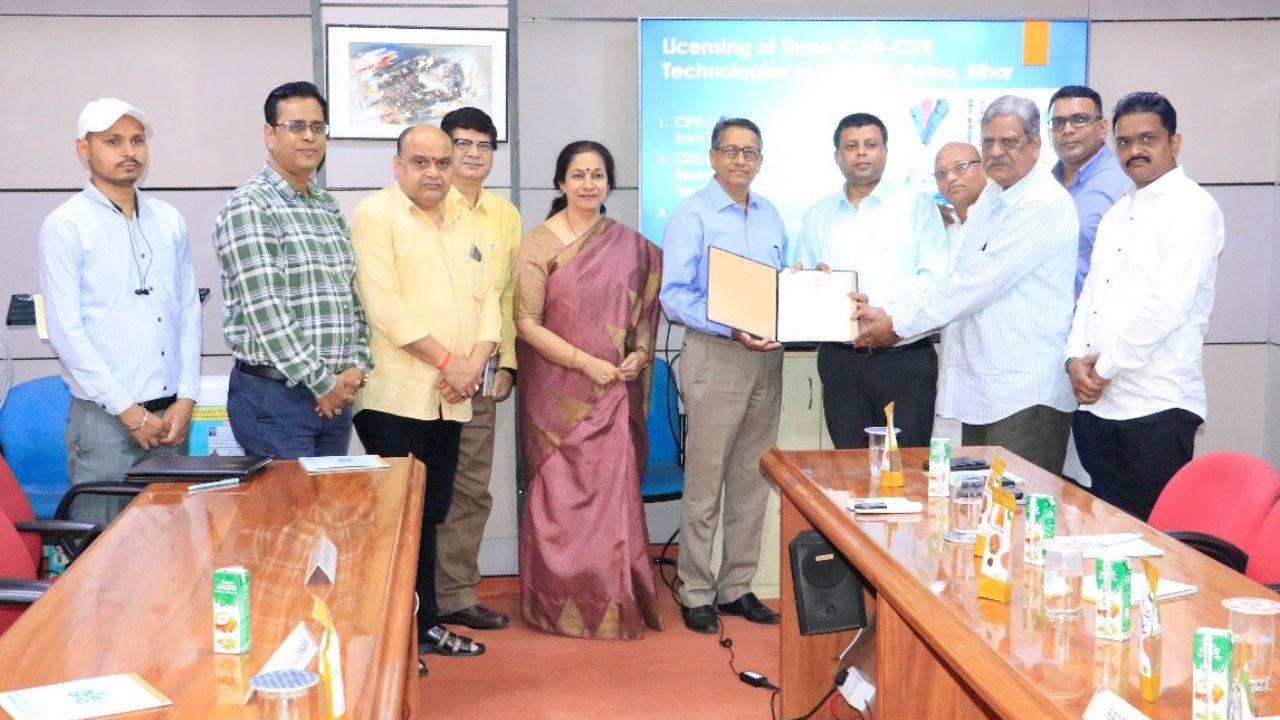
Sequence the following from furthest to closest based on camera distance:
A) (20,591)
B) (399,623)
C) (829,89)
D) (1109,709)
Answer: (829,89) → (20,591) → (399,623) → (1109,709)

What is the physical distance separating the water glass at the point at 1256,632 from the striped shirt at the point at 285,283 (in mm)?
2384

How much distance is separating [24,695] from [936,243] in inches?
126

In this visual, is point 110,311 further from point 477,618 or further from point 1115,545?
point 1115,545

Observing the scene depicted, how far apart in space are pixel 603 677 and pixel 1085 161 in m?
2.33

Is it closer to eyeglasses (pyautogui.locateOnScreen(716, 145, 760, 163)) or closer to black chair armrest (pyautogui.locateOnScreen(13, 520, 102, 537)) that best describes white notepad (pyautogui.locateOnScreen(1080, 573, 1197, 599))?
black chair armrest (pyautogui.locateOnScreen(13, 520, 102, 537))

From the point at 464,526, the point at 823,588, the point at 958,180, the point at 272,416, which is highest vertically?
the point at 958,180

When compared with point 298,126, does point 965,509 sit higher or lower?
lower

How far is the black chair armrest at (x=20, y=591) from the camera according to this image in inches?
88.2

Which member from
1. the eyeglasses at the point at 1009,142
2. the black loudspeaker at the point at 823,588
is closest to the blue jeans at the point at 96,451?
the black loudspeaker at the point at 823,588

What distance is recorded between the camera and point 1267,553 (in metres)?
2.55

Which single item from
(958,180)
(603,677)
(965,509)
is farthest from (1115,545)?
(958,180)

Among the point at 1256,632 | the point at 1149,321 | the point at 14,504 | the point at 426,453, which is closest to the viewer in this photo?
the point at 1256,632

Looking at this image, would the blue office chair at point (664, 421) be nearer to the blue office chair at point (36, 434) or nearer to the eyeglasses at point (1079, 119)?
the eyeglasses at point (1079, 119)

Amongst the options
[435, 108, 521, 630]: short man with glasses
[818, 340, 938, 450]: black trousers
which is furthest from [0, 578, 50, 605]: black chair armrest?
[818, 340, 938, 450]: black trousers
